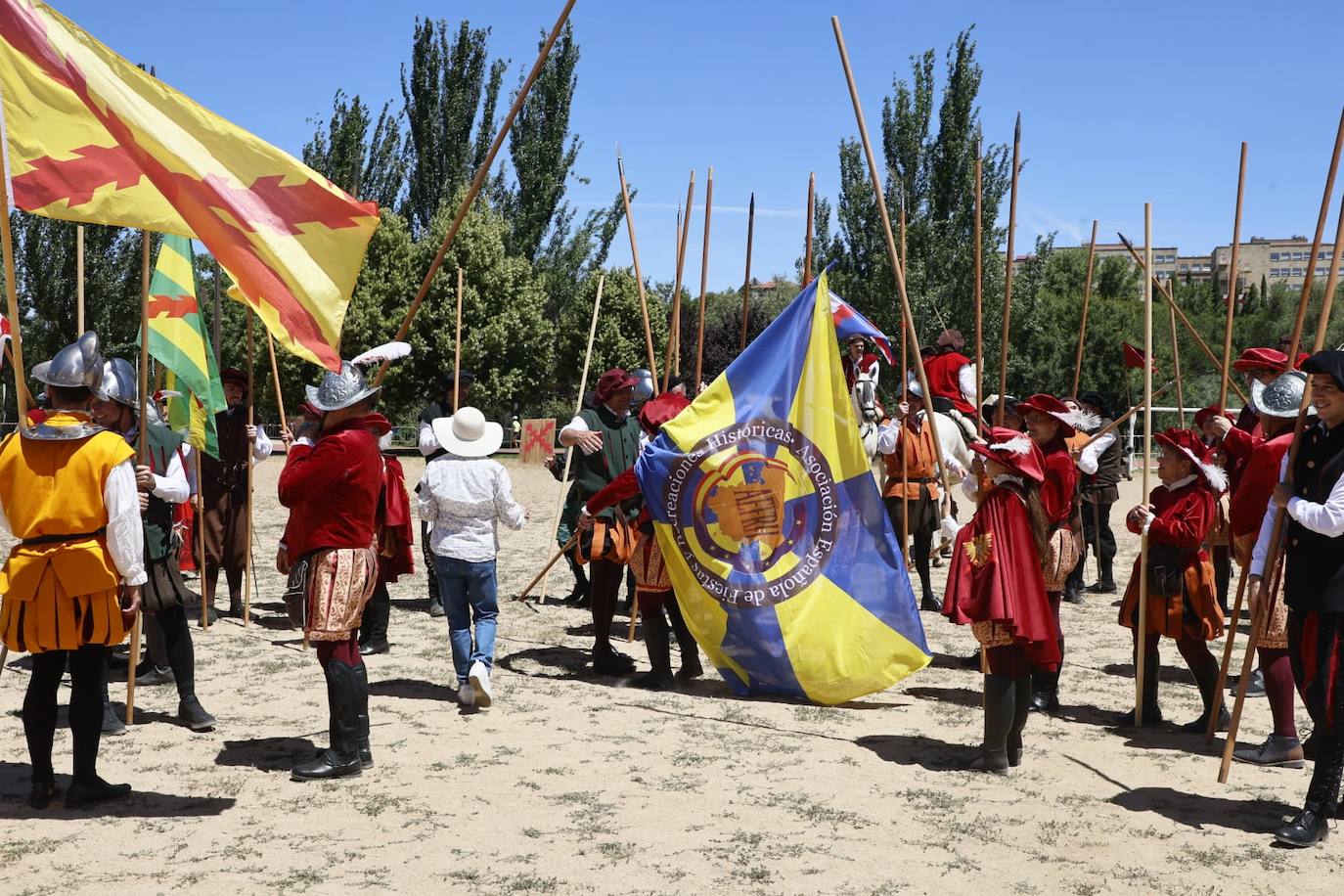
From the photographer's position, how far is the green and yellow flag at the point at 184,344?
8930 millimetres

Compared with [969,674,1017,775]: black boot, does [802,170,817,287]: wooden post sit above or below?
above

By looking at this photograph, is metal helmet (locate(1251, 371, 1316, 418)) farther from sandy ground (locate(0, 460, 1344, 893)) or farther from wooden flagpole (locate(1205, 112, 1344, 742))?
sandy ground (locate(0, 460, 1344, 893))

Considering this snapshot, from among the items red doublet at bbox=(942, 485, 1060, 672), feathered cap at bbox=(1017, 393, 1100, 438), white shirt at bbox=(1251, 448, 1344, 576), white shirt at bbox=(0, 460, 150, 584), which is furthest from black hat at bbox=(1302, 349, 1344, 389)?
white shirt at bbox=(0, 460, 150, 584)

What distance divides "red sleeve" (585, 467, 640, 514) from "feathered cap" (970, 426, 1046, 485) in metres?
2.43

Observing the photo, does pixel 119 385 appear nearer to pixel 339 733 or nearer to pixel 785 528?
pixel 339 733

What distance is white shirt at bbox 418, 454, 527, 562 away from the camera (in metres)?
7.41

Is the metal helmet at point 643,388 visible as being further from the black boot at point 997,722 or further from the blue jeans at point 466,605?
the black boot at point 997,722

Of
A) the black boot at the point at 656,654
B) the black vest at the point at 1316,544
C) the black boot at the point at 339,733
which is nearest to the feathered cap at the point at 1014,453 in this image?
the black vest at the point at 1316,544

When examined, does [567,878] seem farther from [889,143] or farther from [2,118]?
[889,143]

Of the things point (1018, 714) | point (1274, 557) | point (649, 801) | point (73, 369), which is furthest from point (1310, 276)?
point (73, 369)

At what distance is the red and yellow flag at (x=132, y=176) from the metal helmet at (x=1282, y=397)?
14.4 feet

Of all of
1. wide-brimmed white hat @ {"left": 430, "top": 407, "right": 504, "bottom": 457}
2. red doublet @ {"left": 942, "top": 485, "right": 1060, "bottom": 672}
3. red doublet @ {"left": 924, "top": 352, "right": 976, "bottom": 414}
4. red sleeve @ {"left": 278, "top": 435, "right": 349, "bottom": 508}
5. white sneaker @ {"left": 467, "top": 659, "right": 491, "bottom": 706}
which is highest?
red doublet @ {"left": 924, "top": 352, "right": 976, "bottom": 414}

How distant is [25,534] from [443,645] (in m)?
4.26

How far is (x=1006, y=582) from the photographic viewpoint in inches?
233
